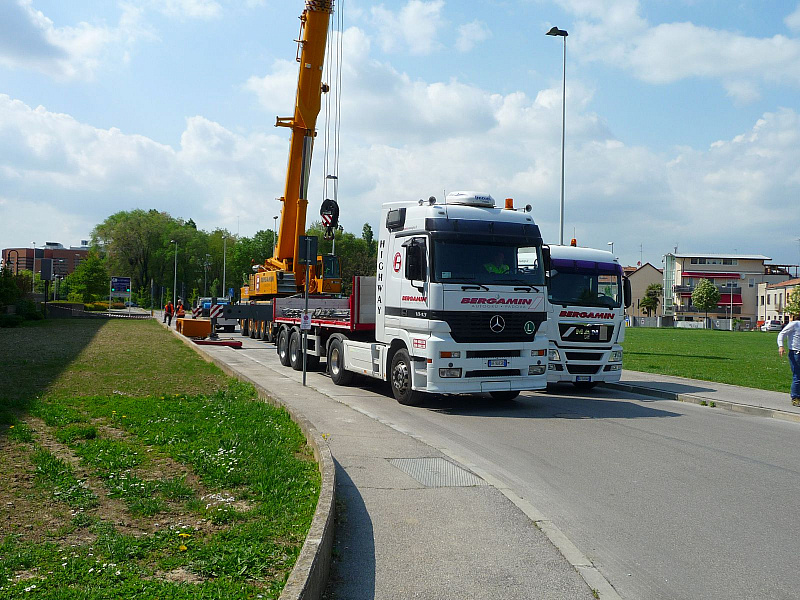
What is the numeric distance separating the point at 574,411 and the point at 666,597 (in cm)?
861

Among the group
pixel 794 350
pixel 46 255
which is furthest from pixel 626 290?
pixel 46 255

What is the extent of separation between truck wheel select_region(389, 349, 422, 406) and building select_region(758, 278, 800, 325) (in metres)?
103

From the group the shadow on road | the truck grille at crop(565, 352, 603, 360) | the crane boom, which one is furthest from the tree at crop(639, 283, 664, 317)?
the shadow on road

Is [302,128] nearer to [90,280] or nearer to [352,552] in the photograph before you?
[352,552]

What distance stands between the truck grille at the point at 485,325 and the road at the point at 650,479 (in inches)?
49.9

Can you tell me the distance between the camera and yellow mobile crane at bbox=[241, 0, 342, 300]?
23734 mm

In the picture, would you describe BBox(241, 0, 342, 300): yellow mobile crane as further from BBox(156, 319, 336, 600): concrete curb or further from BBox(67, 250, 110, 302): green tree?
BBox(67, 250, 110, 302): green tree

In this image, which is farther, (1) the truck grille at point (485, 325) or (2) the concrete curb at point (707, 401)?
(2) the concrete curb at point (707, 401)

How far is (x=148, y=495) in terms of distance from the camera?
6254mm

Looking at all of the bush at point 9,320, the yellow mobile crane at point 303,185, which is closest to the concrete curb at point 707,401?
the yellow mobile crane at point 303,185

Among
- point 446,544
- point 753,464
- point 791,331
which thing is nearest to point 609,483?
point 753,464

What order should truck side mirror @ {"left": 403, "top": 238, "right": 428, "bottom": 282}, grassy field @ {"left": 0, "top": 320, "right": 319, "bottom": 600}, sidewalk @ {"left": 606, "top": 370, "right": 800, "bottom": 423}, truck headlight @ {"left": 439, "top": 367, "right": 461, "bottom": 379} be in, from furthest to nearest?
sidewalk @ {"left": 606, "top": 370, "right": 800, "bottom": 423}
truck side mirror @ {"left": 403, "top": 238, "right": 428, "bottom": 282}
truck headlight @ {"left": 439, "top": 367, "right": 461, "bottom": 379}
grassy field @ {"left": 0, "top": 320, "right": 319, "bottom": 600}

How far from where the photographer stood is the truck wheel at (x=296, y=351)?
64.5 ft

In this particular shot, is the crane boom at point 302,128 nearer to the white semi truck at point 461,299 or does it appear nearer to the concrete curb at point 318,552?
the white semi truck at point 461,299
